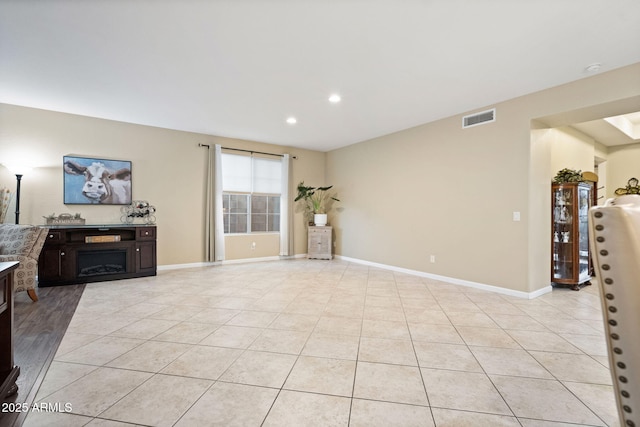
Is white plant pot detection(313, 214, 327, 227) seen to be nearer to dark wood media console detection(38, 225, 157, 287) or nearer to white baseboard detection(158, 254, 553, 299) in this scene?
white baseboard detection(158, 254, 553, 299)

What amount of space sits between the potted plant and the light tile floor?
3191 mm

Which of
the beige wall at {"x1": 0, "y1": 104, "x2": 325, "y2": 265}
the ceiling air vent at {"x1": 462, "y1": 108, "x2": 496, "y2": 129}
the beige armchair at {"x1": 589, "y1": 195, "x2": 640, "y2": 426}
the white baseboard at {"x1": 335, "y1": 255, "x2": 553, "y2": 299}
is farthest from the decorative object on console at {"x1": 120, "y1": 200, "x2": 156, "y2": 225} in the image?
the beige armchair at {"x1": 589, "y1": 195, "x2": 640, "y2": 426}

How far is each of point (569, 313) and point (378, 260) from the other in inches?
124

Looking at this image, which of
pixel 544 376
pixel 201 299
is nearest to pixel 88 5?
pixel 201 299

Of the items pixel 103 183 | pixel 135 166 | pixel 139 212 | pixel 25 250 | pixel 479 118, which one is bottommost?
pixel 25 250

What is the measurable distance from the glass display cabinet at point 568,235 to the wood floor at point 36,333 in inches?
235

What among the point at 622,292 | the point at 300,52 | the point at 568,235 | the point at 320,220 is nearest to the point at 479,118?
the point at 568,235

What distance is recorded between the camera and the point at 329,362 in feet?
7.10

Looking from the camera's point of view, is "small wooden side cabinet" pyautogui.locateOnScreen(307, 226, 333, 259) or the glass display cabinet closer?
the glass display cabinet

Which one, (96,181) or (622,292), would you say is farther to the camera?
(96,181)

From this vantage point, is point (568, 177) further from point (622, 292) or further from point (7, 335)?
point (7, 335)

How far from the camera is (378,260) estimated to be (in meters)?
5.97

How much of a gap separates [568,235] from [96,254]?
751 cm

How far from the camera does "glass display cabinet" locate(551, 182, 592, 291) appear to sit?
14.0 feet
